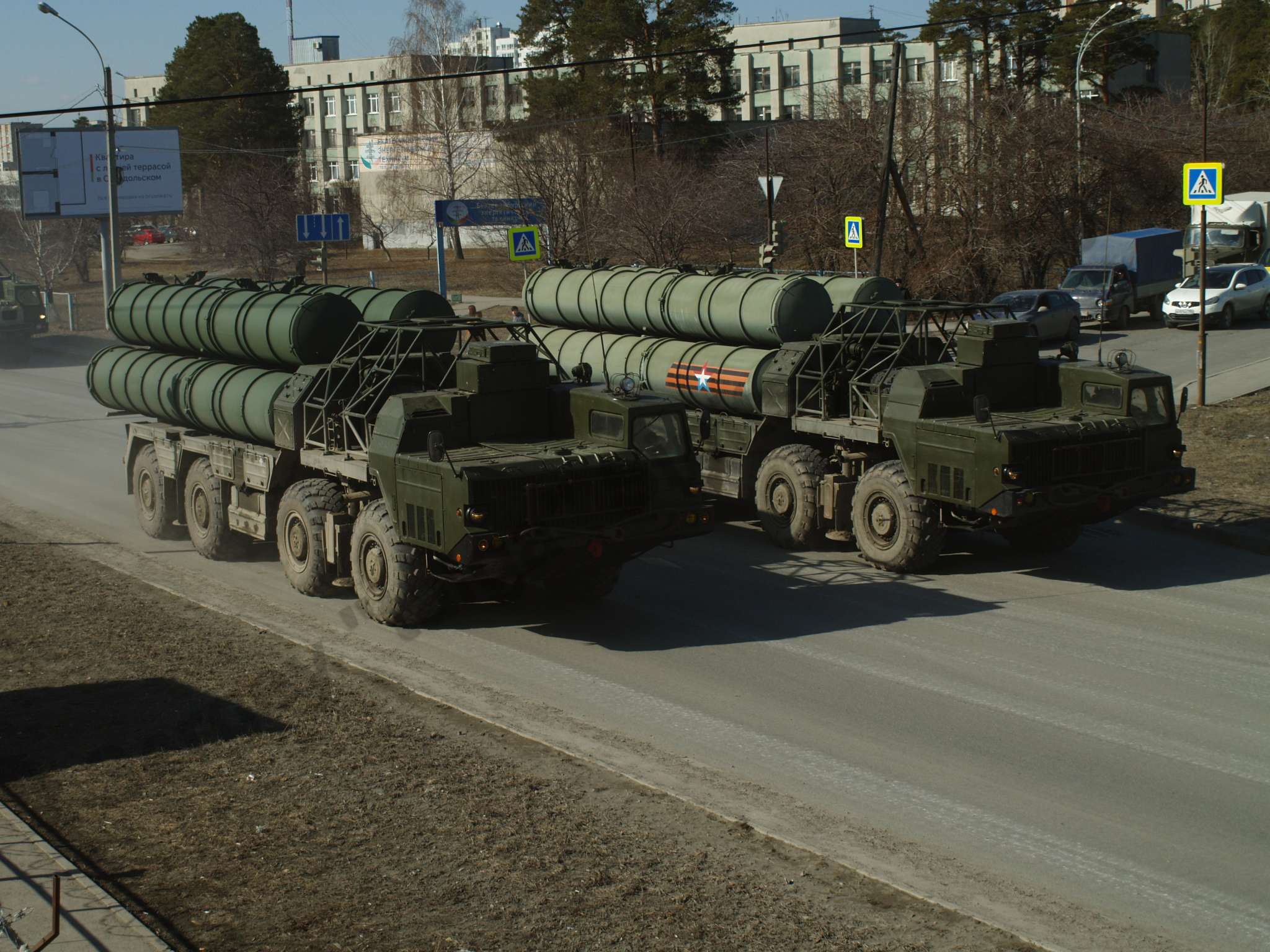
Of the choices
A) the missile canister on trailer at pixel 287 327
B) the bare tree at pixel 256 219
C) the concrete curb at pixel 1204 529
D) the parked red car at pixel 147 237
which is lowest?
the concrete curb at pixel 1204 529

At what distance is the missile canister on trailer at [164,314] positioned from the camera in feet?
55.4

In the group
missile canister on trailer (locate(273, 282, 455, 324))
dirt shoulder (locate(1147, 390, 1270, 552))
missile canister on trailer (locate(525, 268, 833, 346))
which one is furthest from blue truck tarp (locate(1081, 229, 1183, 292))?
missile canister on trailer (locate(273, 282, 455, 324))

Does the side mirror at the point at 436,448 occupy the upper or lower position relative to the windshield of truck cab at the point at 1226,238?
lower

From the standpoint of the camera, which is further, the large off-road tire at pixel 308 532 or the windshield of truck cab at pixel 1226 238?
the windshield of truck cab at pixel 1226 238

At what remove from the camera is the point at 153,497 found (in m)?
17.4

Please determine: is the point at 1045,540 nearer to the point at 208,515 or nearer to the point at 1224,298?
the point at 208,515

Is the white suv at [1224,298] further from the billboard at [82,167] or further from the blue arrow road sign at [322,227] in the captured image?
the billboard at [82,167]

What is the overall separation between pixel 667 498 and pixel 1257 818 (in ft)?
18.7

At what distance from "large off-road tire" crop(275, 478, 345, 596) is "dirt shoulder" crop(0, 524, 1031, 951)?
2.42 m

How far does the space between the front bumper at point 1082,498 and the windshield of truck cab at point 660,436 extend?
121 inches

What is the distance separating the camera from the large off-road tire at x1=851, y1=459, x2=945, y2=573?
14.3 metres

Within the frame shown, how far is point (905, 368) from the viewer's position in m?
14.9

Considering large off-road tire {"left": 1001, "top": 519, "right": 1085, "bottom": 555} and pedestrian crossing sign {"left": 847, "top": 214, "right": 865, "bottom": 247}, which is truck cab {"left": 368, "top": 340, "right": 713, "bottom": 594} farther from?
pedestrian crossing sign {"left": 847, "top": 214, "right": 865, "bottom": 247}

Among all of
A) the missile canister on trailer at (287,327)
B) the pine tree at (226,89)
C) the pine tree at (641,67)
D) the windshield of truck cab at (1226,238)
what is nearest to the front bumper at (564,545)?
the missile canister on trailer at (287,327)
